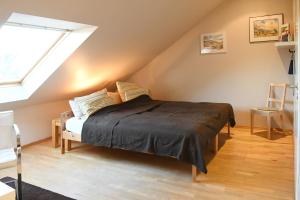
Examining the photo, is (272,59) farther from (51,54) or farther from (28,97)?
(28,97)

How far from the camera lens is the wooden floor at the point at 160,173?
2.42 meters

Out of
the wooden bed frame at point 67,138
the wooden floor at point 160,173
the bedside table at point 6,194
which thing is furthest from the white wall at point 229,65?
the bedside table at point 6,194

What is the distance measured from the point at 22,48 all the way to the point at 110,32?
3.68ft

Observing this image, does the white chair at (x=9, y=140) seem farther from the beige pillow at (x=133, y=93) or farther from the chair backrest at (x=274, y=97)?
the chair backrest at (x=274, y=97)

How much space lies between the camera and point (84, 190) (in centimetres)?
251

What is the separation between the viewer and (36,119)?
13.2ft

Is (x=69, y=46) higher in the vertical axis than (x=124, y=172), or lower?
higher

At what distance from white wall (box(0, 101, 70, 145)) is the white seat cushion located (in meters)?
1.49

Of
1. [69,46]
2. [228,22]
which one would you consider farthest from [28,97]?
[228,22]

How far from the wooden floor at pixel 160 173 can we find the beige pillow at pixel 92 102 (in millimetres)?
587

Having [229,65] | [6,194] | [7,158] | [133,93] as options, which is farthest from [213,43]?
[6,194]

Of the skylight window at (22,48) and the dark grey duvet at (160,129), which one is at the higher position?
the skylight window at (22,48)

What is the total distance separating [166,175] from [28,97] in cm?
215

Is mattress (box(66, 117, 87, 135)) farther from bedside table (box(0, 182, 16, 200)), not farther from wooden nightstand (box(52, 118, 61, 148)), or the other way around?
bedside table (box(0, 182, 16, 200))
